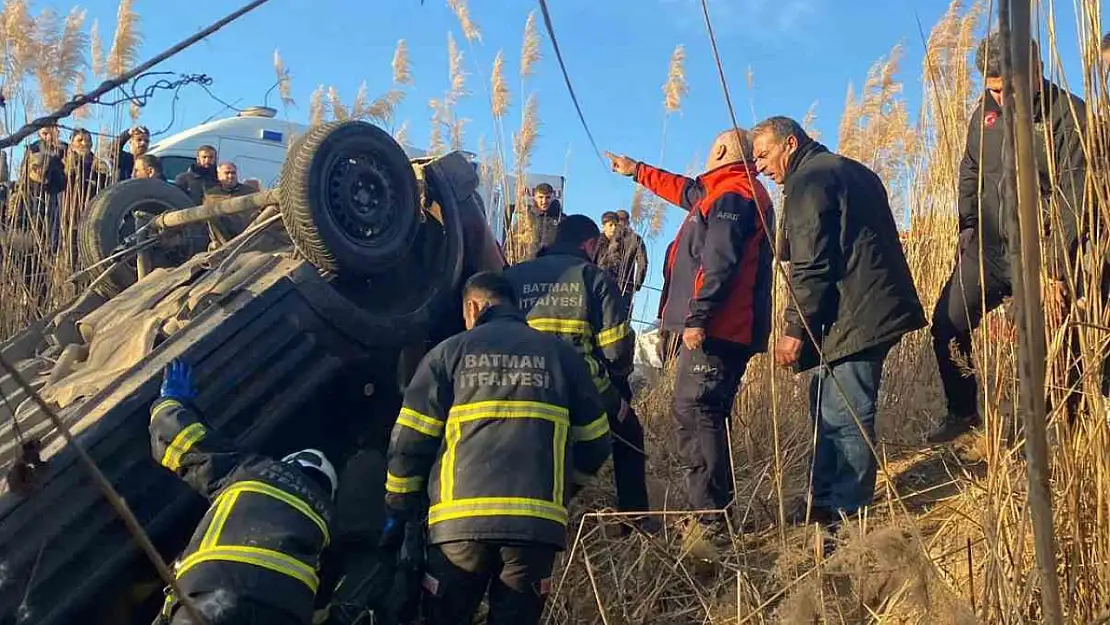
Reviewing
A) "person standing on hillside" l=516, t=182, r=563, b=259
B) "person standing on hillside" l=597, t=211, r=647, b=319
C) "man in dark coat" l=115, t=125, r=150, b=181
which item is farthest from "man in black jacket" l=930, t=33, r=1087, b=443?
"man in dark coat" l=115, t=125, r=150, b=181

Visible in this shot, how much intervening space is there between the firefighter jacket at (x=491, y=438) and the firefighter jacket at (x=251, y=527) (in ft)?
1.11

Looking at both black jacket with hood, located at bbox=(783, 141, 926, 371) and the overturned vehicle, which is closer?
the overturned vehicle

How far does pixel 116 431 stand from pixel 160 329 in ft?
1.73

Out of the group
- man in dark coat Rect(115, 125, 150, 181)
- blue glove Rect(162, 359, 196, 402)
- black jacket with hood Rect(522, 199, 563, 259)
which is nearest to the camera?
blue glove Rect(162, 359, 196, 402)

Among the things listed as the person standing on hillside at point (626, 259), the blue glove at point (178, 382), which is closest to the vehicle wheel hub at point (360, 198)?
the blue glove at point (178, 382)

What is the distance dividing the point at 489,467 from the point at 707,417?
3.71ft

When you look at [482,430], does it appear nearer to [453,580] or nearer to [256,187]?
[453,580]

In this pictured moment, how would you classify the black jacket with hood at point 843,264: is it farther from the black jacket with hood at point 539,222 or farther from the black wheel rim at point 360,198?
the black jacket with hood at point 539,222

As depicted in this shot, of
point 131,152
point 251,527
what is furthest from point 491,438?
point 131,152

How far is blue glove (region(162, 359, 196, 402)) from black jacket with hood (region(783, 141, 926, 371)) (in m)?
2.05

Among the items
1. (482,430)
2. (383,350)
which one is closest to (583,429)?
(482,430)

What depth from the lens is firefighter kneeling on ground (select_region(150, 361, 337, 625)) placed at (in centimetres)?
235

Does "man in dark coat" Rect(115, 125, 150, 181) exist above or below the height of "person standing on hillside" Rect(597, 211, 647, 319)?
above

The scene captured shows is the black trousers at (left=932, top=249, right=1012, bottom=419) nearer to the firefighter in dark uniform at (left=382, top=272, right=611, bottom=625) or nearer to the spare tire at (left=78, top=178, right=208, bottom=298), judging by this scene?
the firefighter in dark uniform at (left=382, top=272, right=611, bottom=625)
